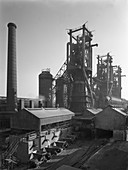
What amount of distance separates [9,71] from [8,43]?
14.3 feet

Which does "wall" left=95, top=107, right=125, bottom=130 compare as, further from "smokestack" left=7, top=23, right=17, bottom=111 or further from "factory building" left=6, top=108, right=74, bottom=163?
"smokestack" left=7, top=23, right=17, bottom=111

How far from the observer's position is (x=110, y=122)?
62.0 ft

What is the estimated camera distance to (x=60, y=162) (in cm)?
1176

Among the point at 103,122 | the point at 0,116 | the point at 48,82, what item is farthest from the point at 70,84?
the point at 0,116

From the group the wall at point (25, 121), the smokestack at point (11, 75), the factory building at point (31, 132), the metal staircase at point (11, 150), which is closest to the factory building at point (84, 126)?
the factory building at point (31, 132)

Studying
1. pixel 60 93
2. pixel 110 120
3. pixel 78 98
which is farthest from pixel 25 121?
pixel 78 98

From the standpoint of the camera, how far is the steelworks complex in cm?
1379

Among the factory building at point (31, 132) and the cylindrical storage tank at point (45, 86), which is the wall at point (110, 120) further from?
the cylindrical storage tank at point (45, 86)

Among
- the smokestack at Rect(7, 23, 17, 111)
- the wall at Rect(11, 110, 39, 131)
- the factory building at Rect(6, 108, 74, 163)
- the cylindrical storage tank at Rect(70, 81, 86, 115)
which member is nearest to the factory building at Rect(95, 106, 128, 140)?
the factory building at Rect(6, 108, 74, 163)

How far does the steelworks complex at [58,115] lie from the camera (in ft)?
45.2

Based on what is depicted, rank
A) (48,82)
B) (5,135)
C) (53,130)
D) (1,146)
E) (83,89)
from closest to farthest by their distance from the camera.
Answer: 1. (1,146)
2. (53,130)
3. (5,135)
4. (83,89)
5. (48,82)

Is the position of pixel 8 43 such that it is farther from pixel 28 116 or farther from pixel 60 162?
pixel 60 162

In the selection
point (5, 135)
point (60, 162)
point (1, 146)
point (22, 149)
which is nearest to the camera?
point (60, 162)

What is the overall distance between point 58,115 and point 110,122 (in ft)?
23.1
